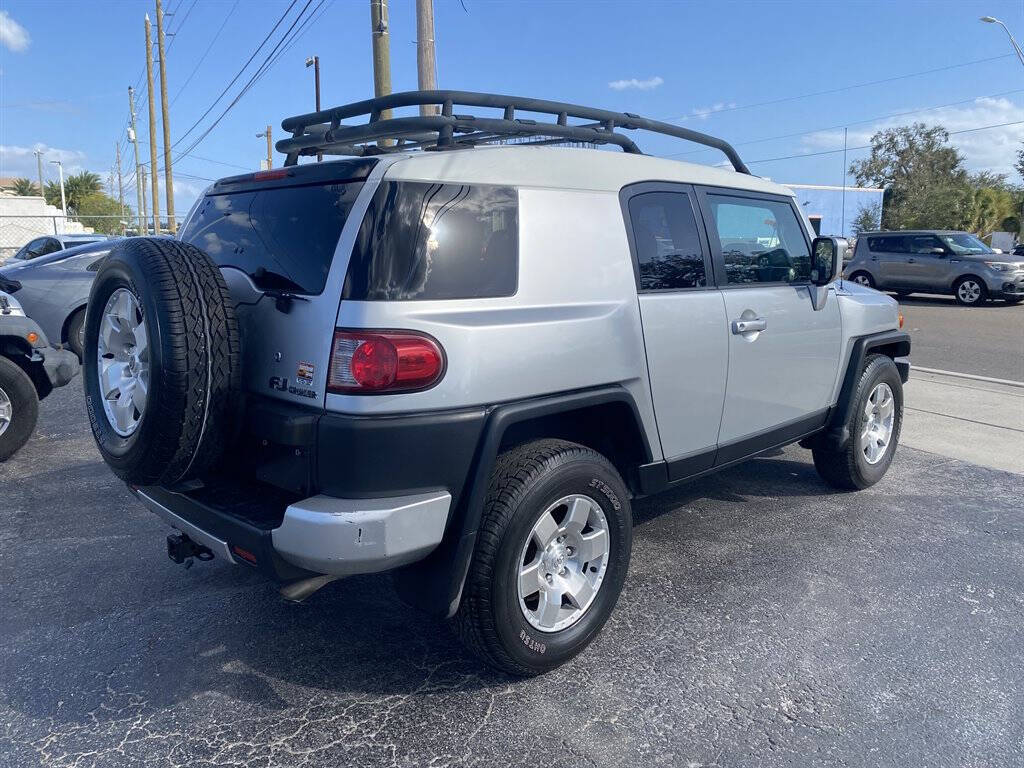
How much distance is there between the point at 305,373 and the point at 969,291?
19609mm

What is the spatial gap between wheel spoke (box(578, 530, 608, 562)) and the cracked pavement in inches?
16.2

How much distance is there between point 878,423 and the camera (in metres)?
5.37

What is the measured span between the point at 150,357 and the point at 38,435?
4.98m

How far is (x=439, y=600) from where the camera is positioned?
2.77 meters

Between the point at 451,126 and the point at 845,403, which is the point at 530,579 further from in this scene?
the point at 845,403

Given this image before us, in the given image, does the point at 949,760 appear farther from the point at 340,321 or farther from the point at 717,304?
the point at 340,321

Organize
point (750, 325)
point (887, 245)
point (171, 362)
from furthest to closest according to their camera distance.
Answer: point (887, 245)
point (750, 325)
point (171, 362)

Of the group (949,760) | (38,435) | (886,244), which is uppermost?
(886,244)

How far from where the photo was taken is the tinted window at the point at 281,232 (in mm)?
2834

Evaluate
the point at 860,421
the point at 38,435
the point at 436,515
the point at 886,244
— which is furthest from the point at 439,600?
the point at 886,244

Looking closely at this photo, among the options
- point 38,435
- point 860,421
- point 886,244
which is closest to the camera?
point 860,421

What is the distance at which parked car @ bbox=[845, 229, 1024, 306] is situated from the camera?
18.2 meters

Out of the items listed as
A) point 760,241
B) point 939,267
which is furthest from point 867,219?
point 760,241

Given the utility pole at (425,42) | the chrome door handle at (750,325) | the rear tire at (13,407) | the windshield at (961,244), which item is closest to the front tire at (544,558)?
the chrome door handle at (750,325)
